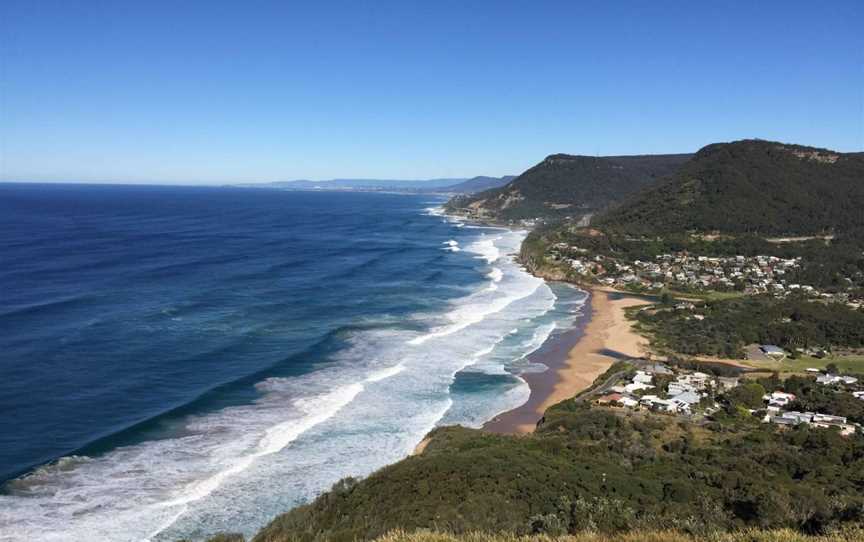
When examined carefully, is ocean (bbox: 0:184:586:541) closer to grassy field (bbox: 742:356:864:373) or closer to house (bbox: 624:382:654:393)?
house (bbox: 624:382:654:393)

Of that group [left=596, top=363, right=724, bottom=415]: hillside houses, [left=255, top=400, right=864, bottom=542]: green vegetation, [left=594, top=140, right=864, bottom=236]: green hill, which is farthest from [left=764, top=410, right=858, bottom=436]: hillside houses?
[left=594, top=140, right=864, bottom=236]: green hill

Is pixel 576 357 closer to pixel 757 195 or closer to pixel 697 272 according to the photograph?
pixel 697 272

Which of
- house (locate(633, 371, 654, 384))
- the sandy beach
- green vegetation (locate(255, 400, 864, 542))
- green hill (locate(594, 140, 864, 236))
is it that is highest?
green hill (locate(594, 140, 864, 236))

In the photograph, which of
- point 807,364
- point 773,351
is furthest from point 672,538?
point 773,351

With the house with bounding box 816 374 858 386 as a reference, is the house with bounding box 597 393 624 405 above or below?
below

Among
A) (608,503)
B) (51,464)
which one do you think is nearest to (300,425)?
(51,464)

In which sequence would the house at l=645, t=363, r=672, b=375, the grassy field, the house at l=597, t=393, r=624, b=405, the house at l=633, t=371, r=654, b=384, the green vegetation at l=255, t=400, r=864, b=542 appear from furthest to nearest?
the grassy field → the house at l=645, t=363, r=672, b=375 → the house at l=633, t=371, r=654, b=384 → the house at l=597, t=393, r=624, b=405 → the green vegetation at l=255, t=400, r=864, b=542
